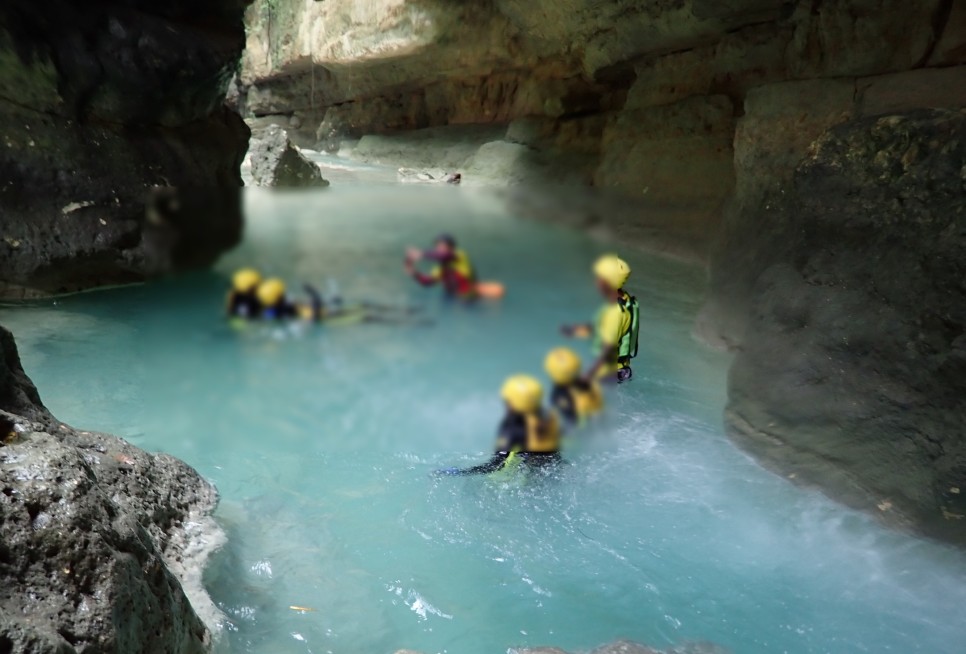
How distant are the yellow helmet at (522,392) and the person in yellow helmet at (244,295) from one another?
57 cm

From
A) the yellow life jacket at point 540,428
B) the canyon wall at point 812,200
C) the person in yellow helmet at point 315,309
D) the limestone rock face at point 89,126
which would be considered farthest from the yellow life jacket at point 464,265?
the limestone rock face at point 89,126

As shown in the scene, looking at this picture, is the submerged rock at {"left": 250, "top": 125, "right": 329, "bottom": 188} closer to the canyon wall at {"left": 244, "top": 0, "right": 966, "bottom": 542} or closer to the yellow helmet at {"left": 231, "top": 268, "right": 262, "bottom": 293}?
the canyon wall at {"left": 244, "top": 0, "right": 966, "bottom": 542}

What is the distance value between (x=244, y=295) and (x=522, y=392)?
0.66m

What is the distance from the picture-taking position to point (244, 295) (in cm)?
125

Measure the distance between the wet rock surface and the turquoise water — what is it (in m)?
0.26

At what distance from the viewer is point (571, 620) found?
283 cm

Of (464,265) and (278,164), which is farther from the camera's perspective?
(278,164)

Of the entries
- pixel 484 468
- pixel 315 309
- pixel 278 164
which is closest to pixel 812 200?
pixel 484 468

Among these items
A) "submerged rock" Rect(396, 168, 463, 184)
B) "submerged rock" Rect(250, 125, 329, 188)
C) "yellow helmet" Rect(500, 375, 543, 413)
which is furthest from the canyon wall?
"submerged rock" Rect(250, 125, 329, 188)

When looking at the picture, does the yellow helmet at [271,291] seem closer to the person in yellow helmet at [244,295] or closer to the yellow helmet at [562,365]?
the person in yellow helmet at [244,295]

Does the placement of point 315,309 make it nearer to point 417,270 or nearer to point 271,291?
point 271,291

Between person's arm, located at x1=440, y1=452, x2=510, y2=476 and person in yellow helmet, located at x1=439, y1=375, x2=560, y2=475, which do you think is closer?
person in yellow helmet, located at x1=439, y1=375, x2=560, y2=475

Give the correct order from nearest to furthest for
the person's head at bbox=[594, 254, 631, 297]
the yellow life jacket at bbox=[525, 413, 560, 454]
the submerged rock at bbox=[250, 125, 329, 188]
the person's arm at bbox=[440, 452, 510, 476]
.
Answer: the person's head at bbox=[594, 254, 631, 297] → the yellow life jacket at bbox=[525, 413, 560, 454] → the person's arm at bbox=[440, 452, 510, 476] → the submerged rock at bbox=[250, 125, 329, 188]

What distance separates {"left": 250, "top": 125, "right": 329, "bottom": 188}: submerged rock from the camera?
9312mm
